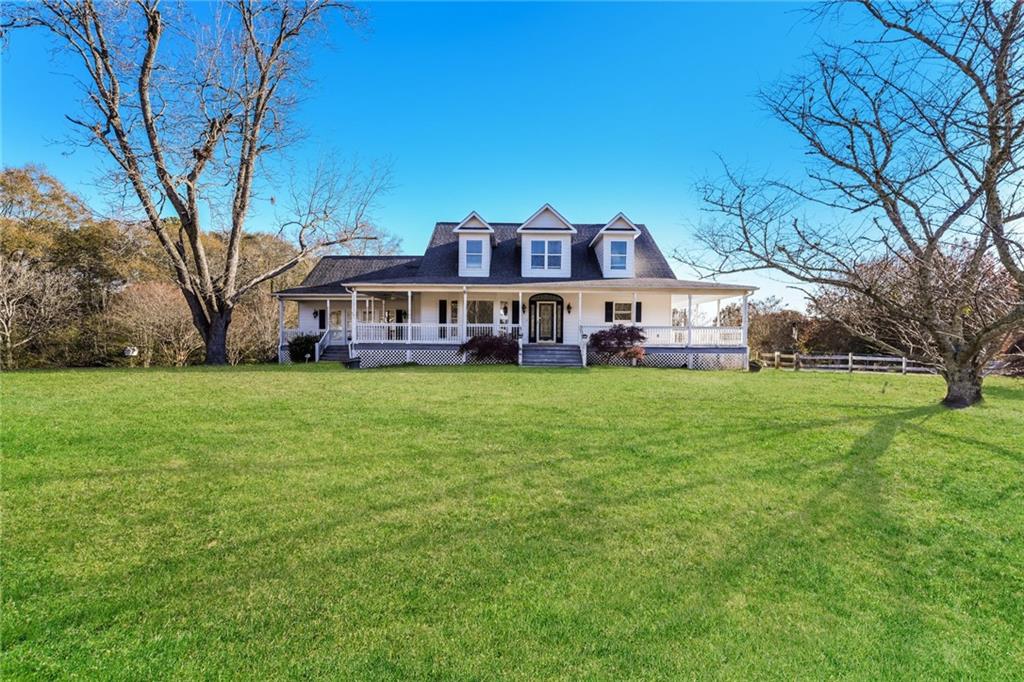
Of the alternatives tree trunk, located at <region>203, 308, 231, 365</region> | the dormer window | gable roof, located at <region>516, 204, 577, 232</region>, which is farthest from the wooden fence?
tree trunk, located at <region>203, 308, 231, 365</region>

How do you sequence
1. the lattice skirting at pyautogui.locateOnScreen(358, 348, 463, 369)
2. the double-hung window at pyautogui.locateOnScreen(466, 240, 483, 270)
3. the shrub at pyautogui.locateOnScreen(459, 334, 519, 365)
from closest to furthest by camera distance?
the shrub at pyautogui.locateOnScreen(459, 334, 519, 365)
the lattice skirting at pyautogui.locateOnScreen(358, 348, 463, 369)
the double-hung window at pyautogui.locateOnScreen(466, 240, 483, 270)

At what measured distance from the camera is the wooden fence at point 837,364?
781 inches

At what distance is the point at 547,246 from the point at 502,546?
18338 mm

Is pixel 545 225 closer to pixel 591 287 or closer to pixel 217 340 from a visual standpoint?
pixel 591 287

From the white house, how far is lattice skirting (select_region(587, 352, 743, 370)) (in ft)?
0.14

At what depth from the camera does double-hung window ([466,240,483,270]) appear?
68.2 feet

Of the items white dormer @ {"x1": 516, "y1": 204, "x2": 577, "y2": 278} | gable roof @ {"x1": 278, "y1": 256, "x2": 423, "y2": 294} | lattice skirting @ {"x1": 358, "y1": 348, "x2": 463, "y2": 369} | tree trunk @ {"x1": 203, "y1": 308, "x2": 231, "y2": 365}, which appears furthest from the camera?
gable roof @ {"x1": 278, "y1": 256, "x2": 423, "y2": 294}

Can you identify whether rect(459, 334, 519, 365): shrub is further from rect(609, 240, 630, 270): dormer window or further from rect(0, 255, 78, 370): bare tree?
rect(0, 255, 78, 370): bare tree

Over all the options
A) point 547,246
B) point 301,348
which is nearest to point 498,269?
point 547,246

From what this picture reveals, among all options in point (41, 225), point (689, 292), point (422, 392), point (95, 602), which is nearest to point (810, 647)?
point (95, 602)

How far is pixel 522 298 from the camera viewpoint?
813 inches

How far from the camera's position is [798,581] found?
348 cm

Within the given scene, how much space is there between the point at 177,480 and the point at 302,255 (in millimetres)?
15035

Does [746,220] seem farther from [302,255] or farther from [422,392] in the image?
[302,255]
